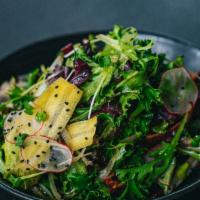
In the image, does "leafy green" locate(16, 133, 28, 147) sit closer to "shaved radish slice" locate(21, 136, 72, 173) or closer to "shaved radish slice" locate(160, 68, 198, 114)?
"shaved radish slice" locate(21, 136, 72, 173)

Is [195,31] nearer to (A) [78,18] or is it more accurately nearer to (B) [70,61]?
(A) [78,18]

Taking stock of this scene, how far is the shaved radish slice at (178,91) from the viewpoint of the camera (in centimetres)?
293

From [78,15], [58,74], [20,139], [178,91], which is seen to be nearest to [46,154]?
[20,139]

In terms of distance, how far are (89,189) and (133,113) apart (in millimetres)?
444

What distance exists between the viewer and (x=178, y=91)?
9.75 feet

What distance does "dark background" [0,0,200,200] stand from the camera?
5441 mm

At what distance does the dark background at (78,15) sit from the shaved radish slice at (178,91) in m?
2.50

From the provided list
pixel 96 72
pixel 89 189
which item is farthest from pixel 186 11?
pixel 89 189

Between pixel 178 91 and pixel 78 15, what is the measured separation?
275cm

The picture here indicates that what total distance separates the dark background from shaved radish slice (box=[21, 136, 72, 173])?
2821 millimetres

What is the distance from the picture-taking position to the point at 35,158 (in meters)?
2.71

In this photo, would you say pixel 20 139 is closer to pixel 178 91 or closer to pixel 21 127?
pixel 21 127

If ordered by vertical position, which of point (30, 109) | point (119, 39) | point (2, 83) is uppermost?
point (119, 39)

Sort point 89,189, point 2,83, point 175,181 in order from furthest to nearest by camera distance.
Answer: point 2,83, point 175,181, point 89,189
